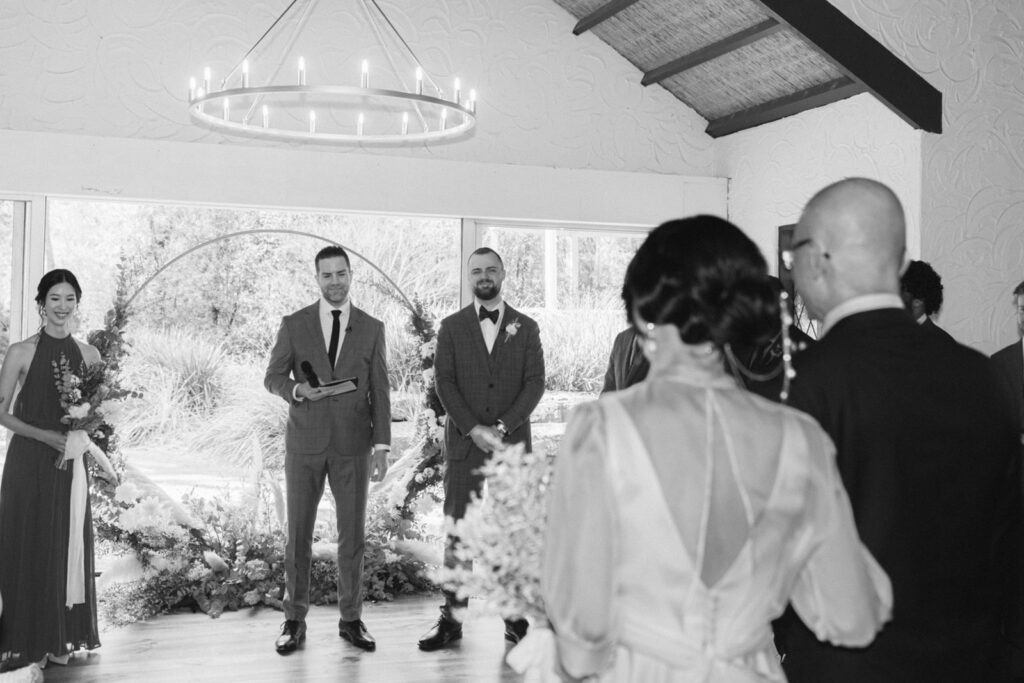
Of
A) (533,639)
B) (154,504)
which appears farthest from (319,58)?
(533,639)

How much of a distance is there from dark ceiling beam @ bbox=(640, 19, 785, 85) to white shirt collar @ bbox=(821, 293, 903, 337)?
3.91 metres

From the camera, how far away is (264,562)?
599 centimetres

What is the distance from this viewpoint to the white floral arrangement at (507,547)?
5.51 ft

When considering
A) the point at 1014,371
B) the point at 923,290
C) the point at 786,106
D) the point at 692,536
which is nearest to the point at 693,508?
the point at 692,536

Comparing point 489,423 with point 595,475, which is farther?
point 489,423

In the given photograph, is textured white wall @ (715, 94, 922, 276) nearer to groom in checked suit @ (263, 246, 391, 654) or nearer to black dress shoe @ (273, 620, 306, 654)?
groom in checked suit @ (263, 246, 391, 654)

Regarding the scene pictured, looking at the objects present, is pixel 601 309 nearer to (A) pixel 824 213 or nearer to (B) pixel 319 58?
(B) pixel 319 58

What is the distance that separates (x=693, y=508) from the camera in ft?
4.96

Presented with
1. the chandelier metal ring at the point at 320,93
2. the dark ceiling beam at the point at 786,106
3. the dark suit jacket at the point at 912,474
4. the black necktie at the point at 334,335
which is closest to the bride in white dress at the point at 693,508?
the dark suit jacket at the point at 912,474

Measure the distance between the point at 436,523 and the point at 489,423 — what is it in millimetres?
1425

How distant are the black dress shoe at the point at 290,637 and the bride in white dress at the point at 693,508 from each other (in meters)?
3.68

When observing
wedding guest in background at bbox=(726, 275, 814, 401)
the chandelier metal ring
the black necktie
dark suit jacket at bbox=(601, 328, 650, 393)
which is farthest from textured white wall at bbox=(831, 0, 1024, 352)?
the black necktie

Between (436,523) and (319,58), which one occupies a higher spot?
(319,58)

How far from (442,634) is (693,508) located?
12.8ft
